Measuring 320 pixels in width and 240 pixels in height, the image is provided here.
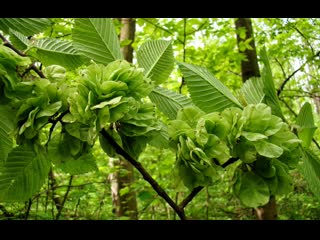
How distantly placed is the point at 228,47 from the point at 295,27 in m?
0.72

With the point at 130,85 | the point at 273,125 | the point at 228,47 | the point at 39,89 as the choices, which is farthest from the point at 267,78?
the point at 228,47

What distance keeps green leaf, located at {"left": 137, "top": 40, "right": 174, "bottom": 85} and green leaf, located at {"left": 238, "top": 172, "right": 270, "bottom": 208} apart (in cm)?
29

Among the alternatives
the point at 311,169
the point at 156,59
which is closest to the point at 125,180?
the point at 156,59

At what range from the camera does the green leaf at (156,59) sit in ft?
2.23

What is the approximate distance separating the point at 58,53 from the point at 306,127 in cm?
47

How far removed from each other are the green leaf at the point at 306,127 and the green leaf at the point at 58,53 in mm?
420

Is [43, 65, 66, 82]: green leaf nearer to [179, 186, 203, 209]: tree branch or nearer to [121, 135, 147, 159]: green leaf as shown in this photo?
[121, 135, 147, 159]: green leaf

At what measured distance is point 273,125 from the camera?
18.6 inches

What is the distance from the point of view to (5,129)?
54 centimetres

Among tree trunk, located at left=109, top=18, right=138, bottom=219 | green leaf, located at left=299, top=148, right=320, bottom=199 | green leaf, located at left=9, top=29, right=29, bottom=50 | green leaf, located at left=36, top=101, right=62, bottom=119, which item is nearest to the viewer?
green leaf, located at left=36, top=101, right=62, bottom=119

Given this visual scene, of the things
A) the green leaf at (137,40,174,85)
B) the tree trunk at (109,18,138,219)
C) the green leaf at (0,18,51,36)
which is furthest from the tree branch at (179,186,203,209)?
the tree trunk at (109,18,138,219)

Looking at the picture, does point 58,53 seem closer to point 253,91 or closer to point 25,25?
point 25,25

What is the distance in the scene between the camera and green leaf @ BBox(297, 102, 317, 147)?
0.55 m
